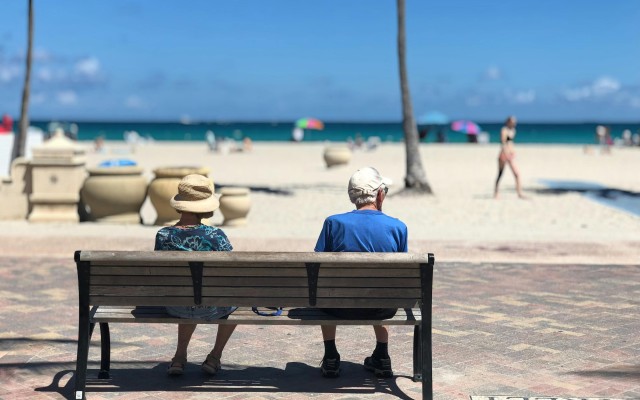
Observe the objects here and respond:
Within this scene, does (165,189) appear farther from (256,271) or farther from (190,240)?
(256,271)

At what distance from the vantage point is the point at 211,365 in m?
6.00

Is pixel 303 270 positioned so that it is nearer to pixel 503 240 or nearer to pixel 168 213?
pixel 503 240

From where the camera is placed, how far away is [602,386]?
574 cm

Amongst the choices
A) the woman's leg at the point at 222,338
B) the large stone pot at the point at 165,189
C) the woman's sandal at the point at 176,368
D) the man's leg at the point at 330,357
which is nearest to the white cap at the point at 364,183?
the man's leg at the point at 330,357

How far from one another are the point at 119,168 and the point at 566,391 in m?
10.2

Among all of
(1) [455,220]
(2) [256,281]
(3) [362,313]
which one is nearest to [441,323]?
(3) [362,313]

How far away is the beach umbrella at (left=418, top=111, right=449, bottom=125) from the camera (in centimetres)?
6322

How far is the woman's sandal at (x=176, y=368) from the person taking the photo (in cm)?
595

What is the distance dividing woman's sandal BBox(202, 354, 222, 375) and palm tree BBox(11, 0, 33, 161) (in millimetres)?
17470

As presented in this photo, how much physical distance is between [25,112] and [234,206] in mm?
9738

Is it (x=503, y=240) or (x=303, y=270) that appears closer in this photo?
(x=303, y=270)

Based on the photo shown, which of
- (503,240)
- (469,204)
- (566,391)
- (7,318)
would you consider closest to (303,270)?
(566,391)

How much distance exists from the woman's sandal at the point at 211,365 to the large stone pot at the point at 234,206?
9.17 metres

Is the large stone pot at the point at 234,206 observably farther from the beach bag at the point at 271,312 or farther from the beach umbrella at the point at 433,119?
the beach umbrella at the point at 433,119
